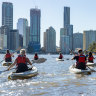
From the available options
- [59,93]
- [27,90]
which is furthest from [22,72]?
[59,93]

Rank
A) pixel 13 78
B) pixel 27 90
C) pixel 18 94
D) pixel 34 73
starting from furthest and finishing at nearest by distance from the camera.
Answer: pixel 34 73 < pixel 13 78 < pixel 27 90 < pixel 18 94

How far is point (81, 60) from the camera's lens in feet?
67.0

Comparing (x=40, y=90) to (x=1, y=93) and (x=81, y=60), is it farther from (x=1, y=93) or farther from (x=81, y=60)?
(x=81, y=60)

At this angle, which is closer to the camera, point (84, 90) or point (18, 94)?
point (18, 94)

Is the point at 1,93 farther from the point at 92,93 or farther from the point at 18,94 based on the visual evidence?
the point at 92,93

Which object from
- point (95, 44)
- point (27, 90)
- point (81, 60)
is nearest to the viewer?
point (27, 90)

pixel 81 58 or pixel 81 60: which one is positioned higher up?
pixel 81 58

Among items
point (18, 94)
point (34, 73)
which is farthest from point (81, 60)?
point (18, 94)

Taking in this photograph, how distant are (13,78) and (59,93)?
5.92m

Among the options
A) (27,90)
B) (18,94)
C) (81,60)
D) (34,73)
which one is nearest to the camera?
(18,94)

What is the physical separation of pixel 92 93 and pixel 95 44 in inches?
5887

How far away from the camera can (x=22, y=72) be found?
17.5 metres

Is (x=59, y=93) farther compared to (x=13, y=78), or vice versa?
(x=13, y=78)

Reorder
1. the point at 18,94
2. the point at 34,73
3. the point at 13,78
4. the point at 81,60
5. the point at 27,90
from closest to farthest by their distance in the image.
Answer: the point at 18,94, the point at 27,90, the point at 13,78, the point at 34,73, the point at 81,60
